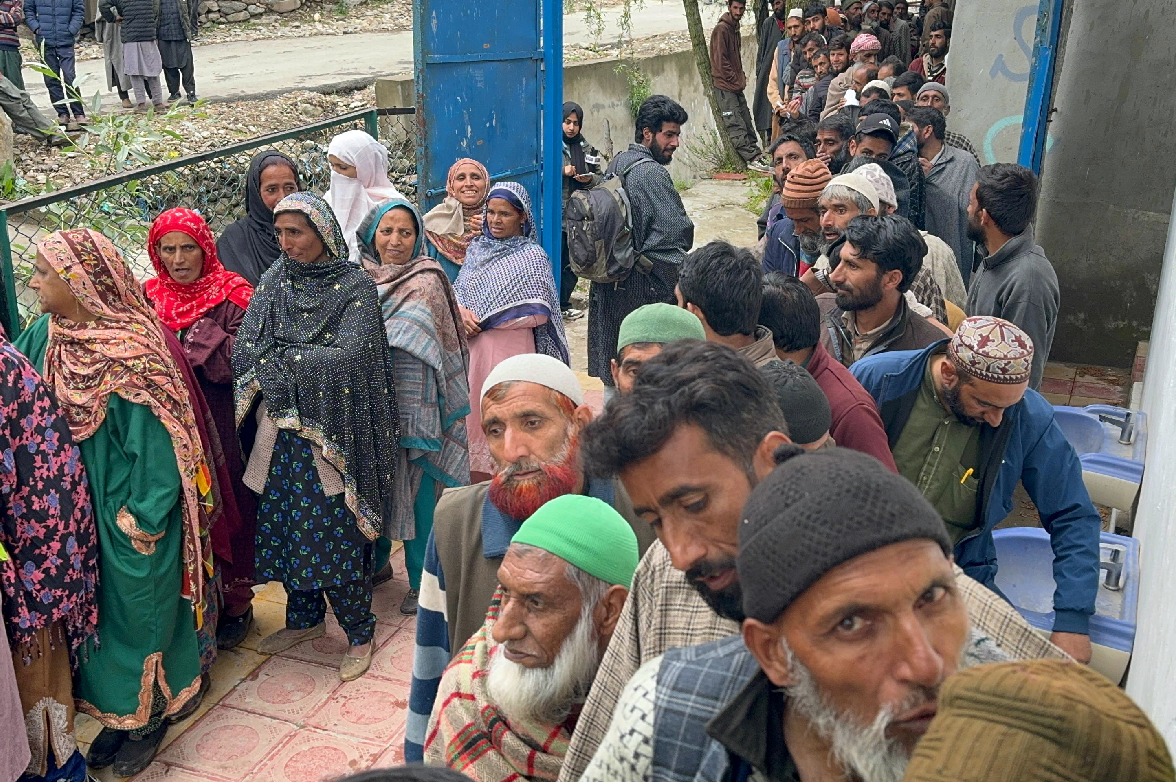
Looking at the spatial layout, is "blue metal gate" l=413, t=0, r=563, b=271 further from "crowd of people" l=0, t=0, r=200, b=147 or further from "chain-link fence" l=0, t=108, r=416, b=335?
"crowd of people" l=0, t=0, r=200, b=147

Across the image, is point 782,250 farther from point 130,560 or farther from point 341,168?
point 130,560

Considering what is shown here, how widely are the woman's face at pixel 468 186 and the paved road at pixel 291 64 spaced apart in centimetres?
821

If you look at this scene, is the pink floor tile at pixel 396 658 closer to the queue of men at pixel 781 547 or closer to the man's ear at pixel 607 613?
the queue of men at pixel 781 547

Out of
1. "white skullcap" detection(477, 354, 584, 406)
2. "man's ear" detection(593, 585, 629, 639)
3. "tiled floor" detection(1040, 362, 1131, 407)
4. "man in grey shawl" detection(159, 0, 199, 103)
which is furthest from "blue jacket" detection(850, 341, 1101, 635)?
"man in grey shawl" detection(159, 0, 199, 103)

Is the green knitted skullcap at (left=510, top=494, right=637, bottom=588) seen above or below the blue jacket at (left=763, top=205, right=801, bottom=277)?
above

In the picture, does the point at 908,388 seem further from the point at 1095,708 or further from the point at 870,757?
the point at 1095,708

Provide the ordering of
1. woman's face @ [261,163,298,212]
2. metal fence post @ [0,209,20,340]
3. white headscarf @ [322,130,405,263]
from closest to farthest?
metal fence post @ [0,209,20,340] < woman's face @ [261,163,298,212] < white headscarf @ [322,130,405,263]

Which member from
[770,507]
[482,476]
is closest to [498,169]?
[482,476]

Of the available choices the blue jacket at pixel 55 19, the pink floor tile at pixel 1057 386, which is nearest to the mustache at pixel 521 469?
the pink floor tile at pixel 1057 386

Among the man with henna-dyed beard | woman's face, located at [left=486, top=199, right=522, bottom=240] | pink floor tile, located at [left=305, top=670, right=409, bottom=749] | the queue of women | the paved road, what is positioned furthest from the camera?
the paved road

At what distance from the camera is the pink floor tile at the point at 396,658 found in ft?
13.1

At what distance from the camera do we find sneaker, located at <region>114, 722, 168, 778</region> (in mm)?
3453

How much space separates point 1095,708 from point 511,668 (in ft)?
4.12

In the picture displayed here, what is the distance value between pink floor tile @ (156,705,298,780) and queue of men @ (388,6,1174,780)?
1.39 m
